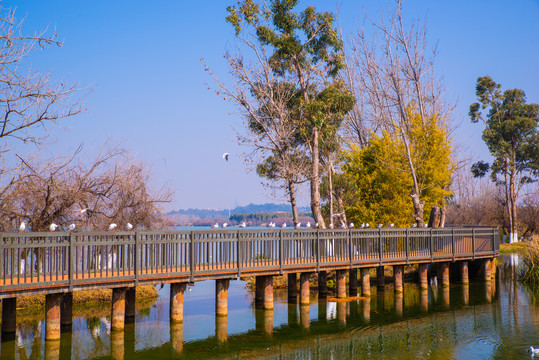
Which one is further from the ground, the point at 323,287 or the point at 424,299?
the point at 323,287

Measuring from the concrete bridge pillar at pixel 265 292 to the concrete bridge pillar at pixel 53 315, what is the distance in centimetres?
753

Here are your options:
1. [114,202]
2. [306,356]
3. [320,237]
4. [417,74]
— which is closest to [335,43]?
[417,74]

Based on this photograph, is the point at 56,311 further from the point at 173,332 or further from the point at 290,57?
the point at 290,57

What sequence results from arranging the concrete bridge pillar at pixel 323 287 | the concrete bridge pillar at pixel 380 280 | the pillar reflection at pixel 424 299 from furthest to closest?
the concrete bridge pillar at pixel 380 280
the concrete bridge pillar at pixel 323 287
the pillar reflection at pixel 424 299

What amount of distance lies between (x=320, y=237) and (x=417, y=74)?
17216 mm

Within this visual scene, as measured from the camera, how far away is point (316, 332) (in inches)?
714

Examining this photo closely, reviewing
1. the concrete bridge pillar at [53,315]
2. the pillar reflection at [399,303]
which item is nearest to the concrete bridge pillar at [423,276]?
the pillar reflection at [399,303]

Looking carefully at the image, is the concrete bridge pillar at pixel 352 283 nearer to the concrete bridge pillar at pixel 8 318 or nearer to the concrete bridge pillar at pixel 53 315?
the concrete bridge pillar at pixel 53 315

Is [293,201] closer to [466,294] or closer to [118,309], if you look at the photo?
[466,294]

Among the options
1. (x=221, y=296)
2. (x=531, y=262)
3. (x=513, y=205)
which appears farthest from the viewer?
(x=513, y=205)

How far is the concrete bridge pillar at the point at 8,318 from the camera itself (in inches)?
645

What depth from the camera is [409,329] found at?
18.5 m

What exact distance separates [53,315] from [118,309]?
1988 millimetres

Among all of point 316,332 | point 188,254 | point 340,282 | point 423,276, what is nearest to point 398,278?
point 423,276
